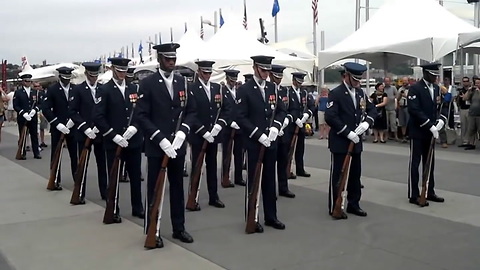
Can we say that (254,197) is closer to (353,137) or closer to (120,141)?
(353,137)

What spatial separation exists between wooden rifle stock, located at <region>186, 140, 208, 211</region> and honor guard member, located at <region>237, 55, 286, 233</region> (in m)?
1.53

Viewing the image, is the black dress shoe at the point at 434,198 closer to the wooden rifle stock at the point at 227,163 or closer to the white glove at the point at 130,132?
the wooden rifle stock at the point at 227,163

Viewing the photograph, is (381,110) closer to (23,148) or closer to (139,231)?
(23,148)

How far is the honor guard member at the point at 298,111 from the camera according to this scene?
Result: 32.2 ft

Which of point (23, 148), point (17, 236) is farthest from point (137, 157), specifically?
point (23, 148)

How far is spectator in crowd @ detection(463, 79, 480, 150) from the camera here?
14.4m

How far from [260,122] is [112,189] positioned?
6.72 ft

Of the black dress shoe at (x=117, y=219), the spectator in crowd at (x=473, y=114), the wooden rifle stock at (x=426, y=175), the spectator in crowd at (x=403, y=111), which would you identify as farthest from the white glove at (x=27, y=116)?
the spectator in crowd at (x=473, y=114)

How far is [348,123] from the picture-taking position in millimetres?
7316

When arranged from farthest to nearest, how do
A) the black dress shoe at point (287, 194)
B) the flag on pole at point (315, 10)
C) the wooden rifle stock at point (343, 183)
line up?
the flag on pole at point (315, 10), the black dress shoe at point (287, 194), the wooden rifle stock at point (343, 183)

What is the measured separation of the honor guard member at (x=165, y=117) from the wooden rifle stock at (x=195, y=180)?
1.74 meters

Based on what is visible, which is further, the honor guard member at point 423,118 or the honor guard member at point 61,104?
the honor guard member at point 61,104

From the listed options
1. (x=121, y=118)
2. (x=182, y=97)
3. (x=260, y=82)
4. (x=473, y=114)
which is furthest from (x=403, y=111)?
(x=182, y=97)

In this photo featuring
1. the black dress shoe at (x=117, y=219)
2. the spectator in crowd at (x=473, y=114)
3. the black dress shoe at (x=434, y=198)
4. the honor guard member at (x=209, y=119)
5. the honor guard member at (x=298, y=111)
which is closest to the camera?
the black dress shoe at (x=117, y=219)
